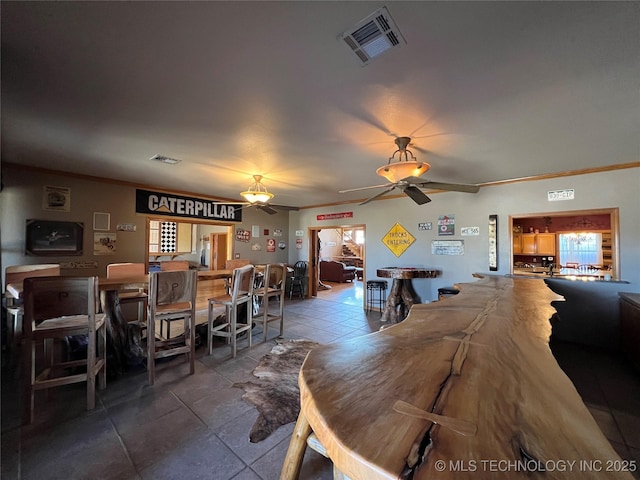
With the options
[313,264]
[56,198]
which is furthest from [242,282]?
[313,264]

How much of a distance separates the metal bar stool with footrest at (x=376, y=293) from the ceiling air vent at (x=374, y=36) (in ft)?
14.9

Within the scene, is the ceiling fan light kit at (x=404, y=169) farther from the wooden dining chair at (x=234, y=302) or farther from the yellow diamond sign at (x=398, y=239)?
the yellow diamond sign at (x=398, y=239)

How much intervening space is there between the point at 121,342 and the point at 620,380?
5.23 metres

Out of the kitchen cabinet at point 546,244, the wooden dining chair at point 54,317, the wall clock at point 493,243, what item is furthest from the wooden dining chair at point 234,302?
the kitchen cabinet at point 546,244

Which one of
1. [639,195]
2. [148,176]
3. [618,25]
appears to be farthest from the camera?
[148,176]

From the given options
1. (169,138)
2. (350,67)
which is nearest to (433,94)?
(350,67)

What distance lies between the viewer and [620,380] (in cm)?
260

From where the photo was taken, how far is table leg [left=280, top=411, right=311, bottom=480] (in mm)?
1062

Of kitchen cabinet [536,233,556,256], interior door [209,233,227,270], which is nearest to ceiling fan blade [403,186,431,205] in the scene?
kitchen cabinet [536,233,556,256]

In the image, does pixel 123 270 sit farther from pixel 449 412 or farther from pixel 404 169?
pixel 449 412

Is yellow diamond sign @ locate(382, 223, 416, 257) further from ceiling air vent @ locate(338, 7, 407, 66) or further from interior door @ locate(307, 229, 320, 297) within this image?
ceiling air vent @ locate(338, 7, 407, 66)

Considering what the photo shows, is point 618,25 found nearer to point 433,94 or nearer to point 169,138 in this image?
point 433,94

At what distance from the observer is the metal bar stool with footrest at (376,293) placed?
545 centimetres

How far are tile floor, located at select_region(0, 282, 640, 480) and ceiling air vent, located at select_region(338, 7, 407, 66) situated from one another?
251 centimetres
